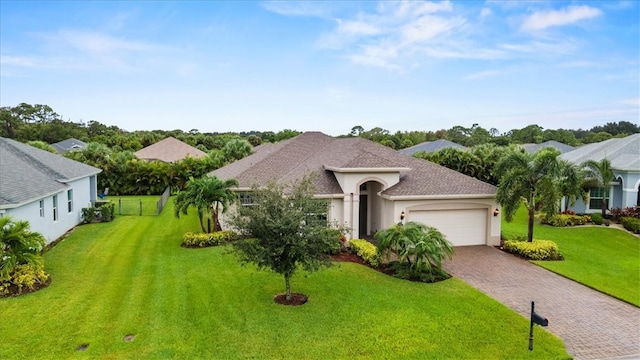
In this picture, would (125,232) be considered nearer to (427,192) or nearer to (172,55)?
(172,55)

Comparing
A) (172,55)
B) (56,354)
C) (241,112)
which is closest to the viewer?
(56,354)

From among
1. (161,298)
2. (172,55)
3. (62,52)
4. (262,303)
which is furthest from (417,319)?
(62,52)

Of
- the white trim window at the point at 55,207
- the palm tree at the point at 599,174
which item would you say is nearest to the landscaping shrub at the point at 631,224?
the palm tree at the point at 599,174

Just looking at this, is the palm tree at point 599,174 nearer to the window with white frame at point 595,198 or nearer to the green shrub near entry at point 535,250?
the window with white frame at point 595,198

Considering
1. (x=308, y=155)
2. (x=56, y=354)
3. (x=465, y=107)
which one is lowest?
(x=56, y=354)

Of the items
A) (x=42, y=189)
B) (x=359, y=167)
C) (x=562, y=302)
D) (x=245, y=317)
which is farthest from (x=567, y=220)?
(x=42, y=189)

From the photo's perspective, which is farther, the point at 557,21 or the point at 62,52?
the point at 62,52
